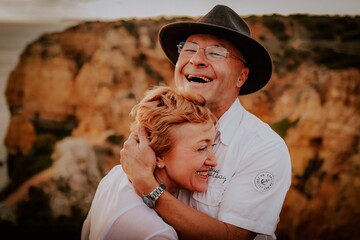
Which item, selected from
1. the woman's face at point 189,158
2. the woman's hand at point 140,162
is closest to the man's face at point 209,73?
the woman's face at point 189,158

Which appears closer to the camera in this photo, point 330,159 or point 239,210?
point 239,210

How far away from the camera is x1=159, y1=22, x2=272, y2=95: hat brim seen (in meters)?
2.41

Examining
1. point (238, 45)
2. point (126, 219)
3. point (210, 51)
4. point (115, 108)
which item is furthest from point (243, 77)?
point (115, 108)

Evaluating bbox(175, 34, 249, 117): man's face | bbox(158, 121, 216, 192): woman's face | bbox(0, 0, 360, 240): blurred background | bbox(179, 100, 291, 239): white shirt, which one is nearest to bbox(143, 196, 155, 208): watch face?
bbox(158, 121, 216, 192): woman's face

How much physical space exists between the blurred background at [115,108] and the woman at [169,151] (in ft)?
20.0

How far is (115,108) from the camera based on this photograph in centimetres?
1061

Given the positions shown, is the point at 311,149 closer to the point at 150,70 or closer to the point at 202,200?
the point at 150,70

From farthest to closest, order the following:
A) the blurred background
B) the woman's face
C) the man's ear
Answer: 1. the blurred background
2. the man's ear
3. the woman's face

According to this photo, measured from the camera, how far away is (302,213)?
774cm

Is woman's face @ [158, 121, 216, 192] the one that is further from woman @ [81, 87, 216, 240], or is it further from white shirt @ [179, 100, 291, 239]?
white shirt @ [179, 100, 291, 239]

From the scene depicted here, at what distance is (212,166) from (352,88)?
7206mm

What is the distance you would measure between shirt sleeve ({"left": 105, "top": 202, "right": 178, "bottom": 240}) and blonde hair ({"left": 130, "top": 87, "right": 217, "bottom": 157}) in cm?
33

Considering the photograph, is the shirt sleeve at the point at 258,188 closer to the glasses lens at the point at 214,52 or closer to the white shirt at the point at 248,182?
the white shirt at the point at 248,182

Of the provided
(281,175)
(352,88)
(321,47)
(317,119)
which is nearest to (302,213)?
(317,119)
